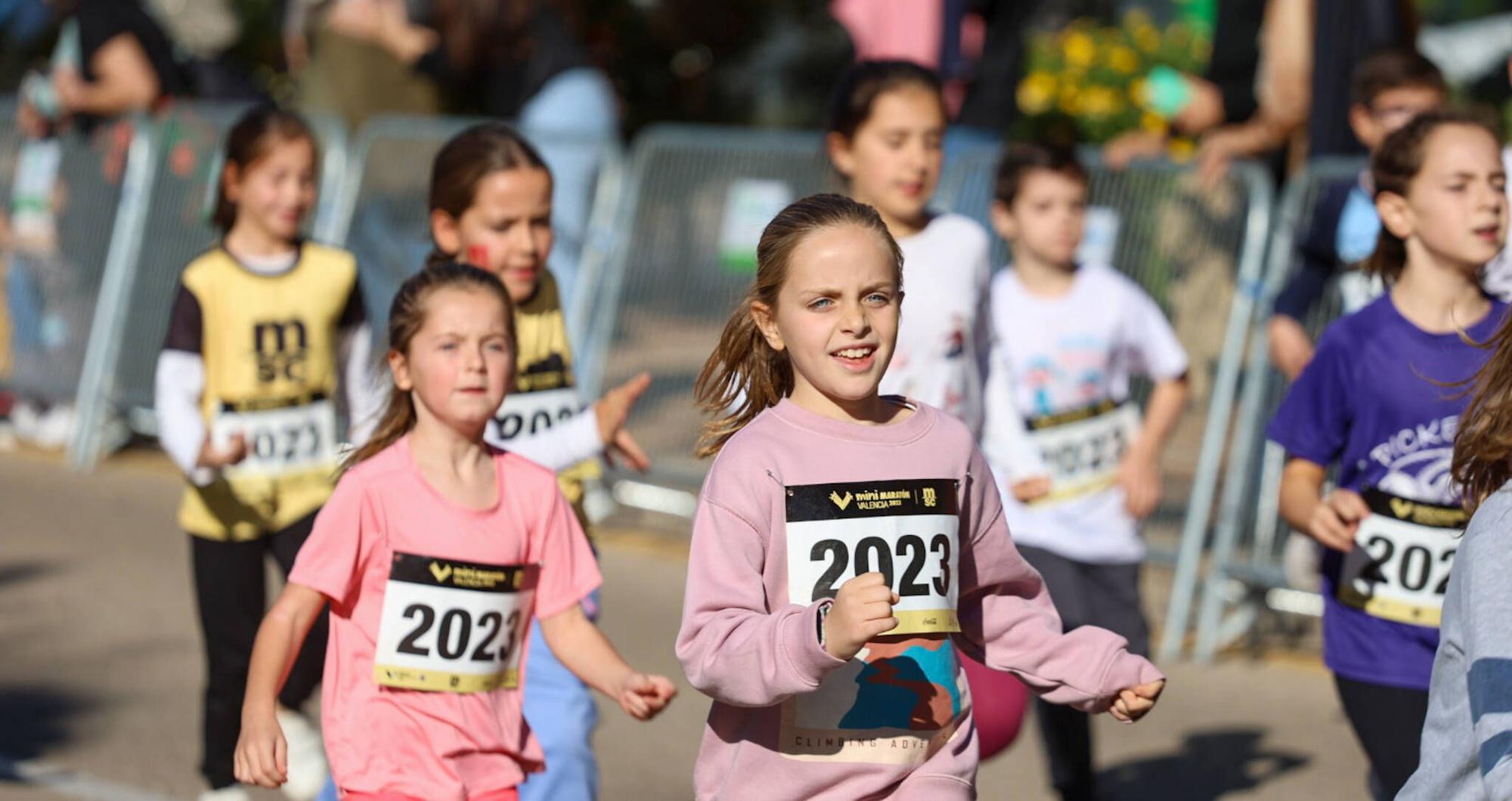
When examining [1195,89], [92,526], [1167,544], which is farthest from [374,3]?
[1167,544]

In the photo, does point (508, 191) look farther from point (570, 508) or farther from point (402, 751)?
point (402, 751)

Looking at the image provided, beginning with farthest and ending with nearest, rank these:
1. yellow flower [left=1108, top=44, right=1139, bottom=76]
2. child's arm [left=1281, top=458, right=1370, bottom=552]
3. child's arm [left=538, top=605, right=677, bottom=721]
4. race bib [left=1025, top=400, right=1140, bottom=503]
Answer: yellow flower [left=1108, top=44, right=1139, bottom=76]
race bib [left=1025, top=400, right=1140, bottom=503]
child's arm [left=1281, top=458, right=1370, bottom=552]
child's arm [left=538, top=605, right=677, bottom=721]

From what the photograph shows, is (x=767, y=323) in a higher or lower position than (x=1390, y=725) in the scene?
higher

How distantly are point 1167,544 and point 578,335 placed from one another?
3.02m

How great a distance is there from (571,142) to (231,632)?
457 cm

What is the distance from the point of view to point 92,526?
930cm

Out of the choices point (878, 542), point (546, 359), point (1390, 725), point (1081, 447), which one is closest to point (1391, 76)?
point (1081, 447)

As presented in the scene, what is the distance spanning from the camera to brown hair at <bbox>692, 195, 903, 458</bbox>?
341cm

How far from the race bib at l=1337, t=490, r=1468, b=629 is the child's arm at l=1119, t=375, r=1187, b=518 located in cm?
122

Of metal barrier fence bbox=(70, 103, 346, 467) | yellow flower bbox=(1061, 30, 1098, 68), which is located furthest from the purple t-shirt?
metal barrier fence bbox=(70, 103, 346, 467)

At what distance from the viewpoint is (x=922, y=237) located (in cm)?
504

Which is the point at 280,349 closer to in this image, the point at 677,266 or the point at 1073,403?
the point at 1073,403

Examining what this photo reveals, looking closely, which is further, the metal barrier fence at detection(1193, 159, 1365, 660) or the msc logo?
the metal barrier fence at detection(1193, 159, 1365, 660)

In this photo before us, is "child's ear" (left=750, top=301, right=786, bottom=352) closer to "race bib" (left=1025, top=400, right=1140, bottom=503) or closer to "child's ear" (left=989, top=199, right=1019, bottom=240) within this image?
"race bib" (left=1025, top=400, right=1140, bottom=503)
